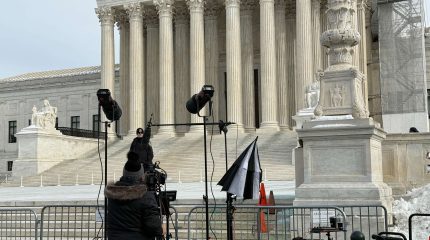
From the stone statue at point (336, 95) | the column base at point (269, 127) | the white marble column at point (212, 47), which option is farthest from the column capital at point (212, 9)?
the stone statue at point (336, 95)

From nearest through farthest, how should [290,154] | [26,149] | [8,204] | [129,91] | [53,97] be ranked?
[8,204] < [290,154] < [26,149] < [129,91] < [53,97]

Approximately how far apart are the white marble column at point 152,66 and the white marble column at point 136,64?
7.38 ft

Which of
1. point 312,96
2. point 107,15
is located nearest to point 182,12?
point 107,15

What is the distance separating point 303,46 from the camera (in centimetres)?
3903

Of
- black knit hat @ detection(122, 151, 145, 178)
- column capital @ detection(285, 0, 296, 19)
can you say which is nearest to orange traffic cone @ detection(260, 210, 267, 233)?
black knit hat @ detection(122, 151, 145, 178)

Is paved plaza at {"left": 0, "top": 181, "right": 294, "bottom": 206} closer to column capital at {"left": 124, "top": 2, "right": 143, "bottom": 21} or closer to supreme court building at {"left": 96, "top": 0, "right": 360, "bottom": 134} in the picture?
supreme court building at {"left": 96, "top": 0, "right": 360, "bottom": 134}

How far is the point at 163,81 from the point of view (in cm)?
4306

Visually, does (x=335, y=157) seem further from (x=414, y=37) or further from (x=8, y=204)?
(x=414, y=37)

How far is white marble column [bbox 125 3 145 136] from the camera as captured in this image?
146 feet

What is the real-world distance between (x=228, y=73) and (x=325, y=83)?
1132 inches

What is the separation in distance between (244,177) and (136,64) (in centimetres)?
3582

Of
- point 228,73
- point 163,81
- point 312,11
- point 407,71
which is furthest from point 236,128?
point 407,71

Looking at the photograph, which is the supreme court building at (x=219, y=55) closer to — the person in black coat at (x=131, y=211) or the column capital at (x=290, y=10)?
the column capital at (x=290, y=10)

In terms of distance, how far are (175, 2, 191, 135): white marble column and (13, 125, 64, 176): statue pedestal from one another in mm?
9606
